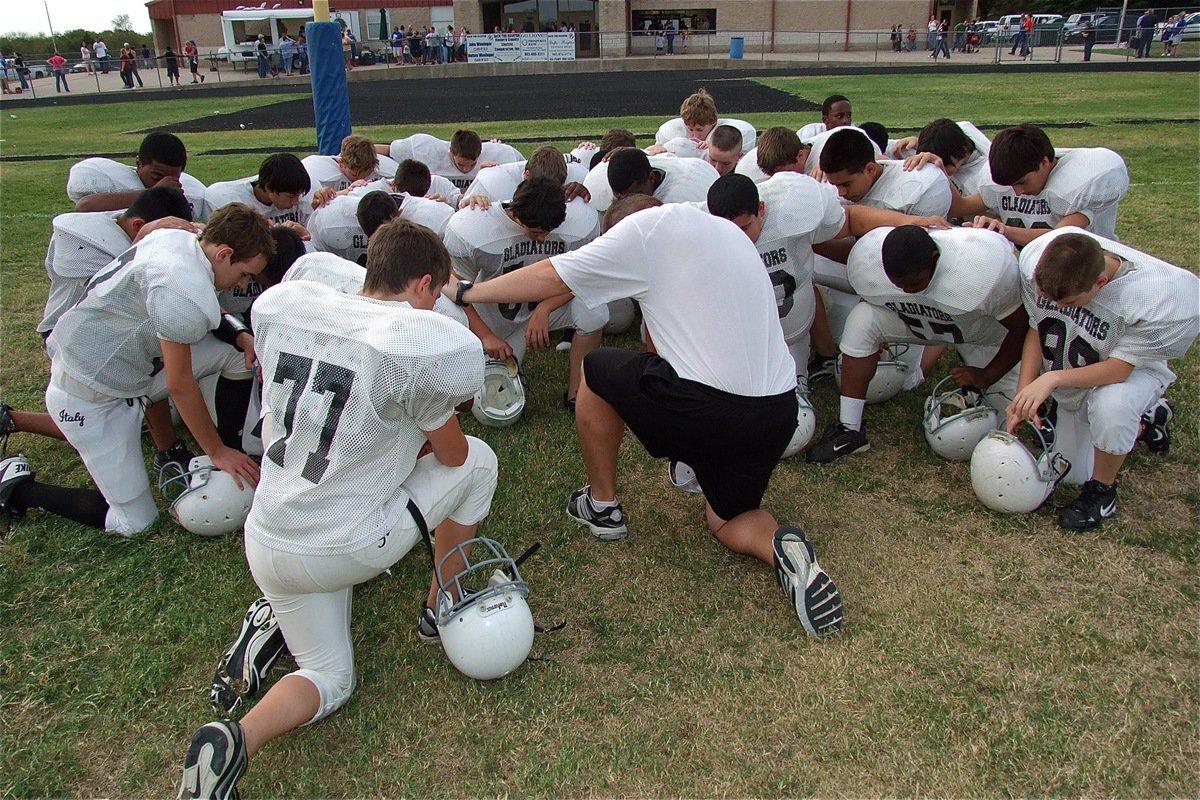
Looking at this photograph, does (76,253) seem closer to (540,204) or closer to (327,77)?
(540,204)

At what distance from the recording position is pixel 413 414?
2.55 metres

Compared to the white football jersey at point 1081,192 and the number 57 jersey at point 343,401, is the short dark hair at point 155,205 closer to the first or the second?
the number 57 jersey at point 343,401

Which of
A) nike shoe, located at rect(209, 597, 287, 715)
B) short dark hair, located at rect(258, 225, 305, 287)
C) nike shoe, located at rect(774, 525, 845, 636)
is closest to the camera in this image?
nike shoe, located at rect(209, 597, 287, 715)

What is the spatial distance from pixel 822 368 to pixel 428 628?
3072 mm

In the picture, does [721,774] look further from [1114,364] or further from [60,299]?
[60,299]

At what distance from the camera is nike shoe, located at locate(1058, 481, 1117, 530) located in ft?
11.8

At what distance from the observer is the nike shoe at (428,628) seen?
3.01 m

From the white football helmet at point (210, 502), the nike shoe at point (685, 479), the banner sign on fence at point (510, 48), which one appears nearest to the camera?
the white football helmet at point (210, 502)

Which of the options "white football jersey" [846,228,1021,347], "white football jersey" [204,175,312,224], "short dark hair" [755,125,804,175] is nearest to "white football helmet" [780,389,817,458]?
"white football jersey" [846,228,1021,347]

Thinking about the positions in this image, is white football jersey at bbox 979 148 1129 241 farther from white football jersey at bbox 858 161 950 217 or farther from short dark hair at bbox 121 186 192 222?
short dark hair at bbox 121 186 192 222

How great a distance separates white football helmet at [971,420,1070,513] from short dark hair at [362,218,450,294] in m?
2.51

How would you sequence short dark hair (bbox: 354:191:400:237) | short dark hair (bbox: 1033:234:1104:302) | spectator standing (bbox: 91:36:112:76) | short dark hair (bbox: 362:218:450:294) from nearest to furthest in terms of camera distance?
short dark hair (bbox: 362:218:450:294)
short dark hair (bbox: 1033:234:1104:302)
short dark hair (bbox: 354:191:400:237)
spectator standing (bbox: 91:36:112:76)

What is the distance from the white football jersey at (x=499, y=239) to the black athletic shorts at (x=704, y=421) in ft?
5.04

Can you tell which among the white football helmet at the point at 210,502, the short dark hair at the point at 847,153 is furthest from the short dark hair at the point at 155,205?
the short dark hair at the point at 847,153
